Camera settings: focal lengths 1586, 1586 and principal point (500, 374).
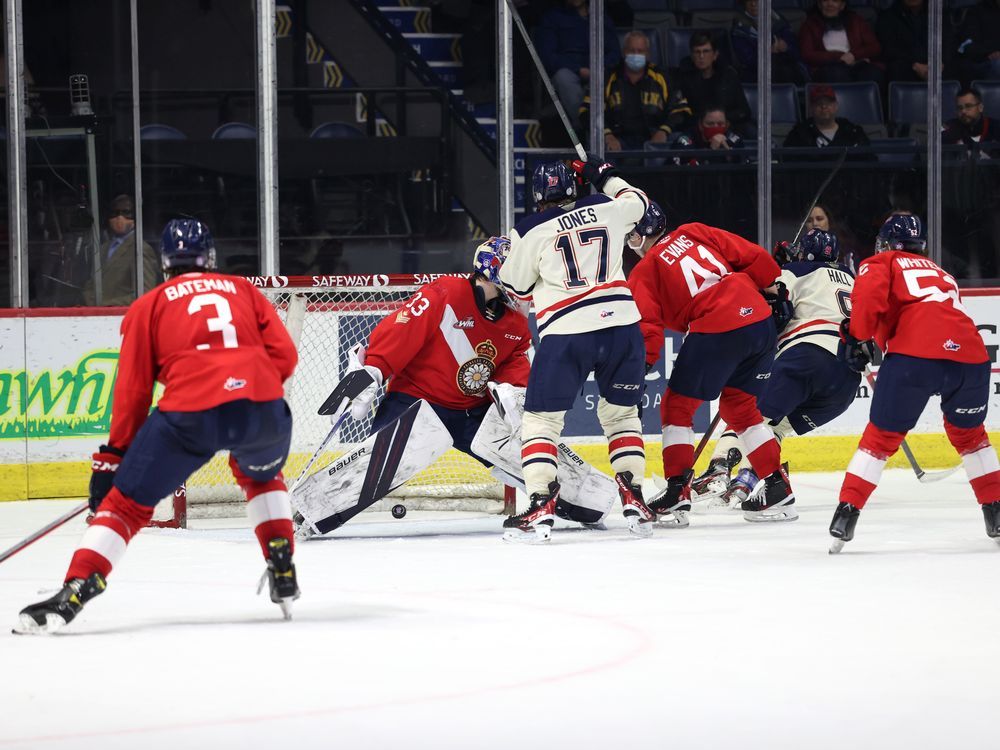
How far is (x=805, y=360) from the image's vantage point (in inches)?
263

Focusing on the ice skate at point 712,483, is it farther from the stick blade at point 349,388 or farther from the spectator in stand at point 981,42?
the spectator in stand at point 981,42

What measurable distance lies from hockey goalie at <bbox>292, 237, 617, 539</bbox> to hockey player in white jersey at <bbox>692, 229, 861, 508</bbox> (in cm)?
99

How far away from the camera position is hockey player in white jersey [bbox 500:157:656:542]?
5.61 metres

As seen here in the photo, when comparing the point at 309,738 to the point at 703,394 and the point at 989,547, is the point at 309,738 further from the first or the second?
the point at 703,394

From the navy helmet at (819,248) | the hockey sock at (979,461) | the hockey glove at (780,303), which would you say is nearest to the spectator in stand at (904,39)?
the navy helmet at (819,248)

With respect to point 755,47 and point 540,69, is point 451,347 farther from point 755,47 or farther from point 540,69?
point 755,47

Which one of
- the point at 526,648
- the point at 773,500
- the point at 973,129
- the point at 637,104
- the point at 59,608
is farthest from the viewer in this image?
the point at 973,129

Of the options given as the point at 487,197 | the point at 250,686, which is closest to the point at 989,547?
the point at 250,686

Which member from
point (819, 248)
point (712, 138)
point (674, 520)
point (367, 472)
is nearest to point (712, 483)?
point (674, 520)

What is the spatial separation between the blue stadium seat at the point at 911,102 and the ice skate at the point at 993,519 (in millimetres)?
3979

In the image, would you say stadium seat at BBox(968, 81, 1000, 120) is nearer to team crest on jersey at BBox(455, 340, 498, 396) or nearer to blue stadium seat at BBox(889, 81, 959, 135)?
blue stadium seat at BBox(889, 81, 959, 135)

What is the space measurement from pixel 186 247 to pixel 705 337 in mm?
2658

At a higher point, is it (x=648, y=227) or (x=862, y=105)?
(x=862, y=105)

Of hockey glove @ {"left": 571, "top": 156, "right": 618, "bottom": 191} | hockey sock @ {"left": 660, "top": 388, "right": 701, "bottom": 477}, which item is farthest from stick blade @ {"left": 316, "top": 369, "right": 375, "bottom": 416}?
hockey sock @ {"left": 660, "top": 388, "right": 701, "bottom": 477}
